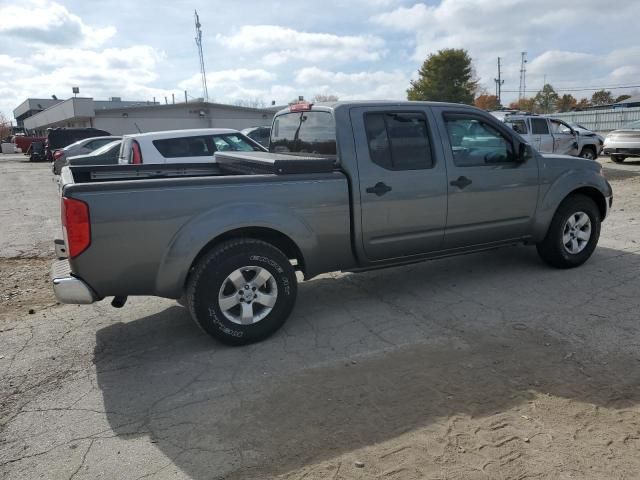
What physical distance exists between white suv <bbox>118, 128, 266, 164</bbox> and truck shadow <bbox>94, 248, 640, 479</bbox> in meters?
4.90

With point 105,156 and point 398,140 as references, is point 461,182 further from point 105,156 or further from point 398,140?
point 105,156

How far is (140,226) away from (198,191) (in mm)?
487

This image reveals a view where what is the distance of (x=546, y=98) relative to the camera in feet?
277

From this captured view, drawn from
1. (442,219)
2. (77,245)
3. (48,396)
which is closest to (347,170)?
(442,219)

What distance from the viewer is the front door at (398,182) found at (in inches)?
173

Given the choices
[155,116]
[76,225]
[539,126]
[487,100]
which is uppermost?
[487,100]

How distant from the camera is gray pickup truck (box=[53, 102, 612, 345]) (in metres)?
3.54

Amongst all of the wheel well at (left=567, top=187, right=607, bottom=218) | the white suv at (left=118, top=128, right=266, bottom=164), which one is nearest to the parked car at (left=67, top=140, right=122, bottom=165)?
the white suv at (left=118, top=128, right=266, bottom=164)

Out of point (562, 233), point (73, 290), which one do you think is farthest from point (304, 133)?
point (562, 233)

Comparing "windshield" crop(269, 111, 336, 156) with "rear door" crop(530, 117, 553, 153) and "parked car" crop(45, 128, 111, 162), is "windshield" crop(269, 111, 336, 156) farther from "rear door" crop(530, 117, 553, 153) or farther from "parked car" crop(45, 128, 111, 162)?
"parked car" crop(45, 128, 111, 162)

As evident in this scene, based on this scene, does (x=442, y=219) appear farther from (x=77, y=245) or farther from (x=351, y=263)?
(x=77, y=245)

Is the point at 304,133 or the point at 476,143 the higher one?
the point at 304,133

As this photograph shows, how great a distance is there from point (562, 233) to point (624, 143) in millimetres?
13273

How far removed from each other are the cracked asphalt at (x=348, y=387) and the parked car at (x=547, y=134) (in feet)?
32.4
